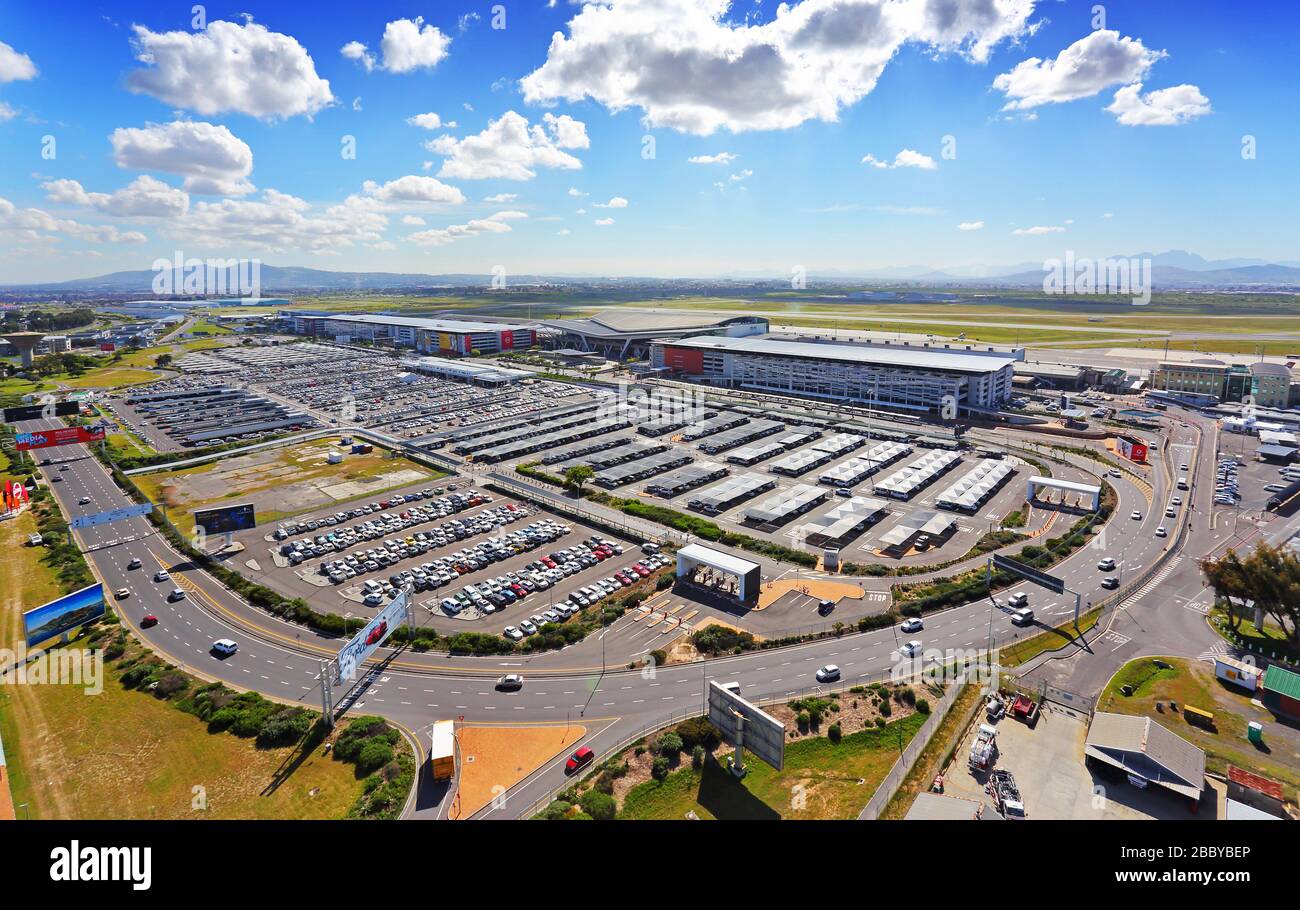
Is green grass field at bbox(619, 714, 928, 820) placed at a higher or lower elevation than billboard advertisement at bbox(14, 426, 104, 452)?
lower

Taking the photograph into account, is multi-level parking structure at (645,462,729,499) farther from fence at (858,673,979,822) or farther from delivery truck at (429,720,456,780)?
delivery truck at (429,720,456,780)

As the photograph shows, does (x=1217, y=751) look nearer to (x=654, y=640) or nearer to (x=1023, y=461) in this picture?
(x=654, y=640)

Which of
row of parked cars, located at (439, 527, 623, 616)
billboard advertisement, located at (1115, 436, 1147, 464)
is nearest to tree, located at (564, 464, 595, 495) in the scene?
row of parked cars, located at (439, 527, 623, 616)

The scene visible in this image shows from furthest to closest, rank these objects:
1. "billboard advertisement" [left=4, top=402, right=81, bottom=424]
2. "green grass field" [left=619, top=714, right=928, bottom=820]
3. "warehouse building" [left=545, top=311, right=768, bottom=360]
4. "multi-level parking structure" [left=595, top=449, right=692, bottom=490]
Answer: "warehouse building" [left=545, top=311, right=768, bottom=360], "billboard advertisement" [left=4, top=402, right=81, bottom=424], "multi-level parking structure" [left=595, top=449, right=692, bottom=490], "green grass field" [left=619, top=714, right=928, bottom=820]

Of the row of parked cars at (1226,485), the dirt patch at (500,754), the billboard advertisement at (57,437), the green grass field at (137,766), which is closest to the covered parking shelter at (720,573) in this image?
the dirt patch at (500,754)

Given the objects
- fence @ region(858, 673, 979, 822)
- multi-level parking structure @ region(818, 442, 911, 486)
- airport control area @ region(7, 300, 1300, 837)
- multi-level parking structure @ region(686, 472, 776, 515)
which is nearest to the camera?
fence @ region(858, 673, 979, 822)

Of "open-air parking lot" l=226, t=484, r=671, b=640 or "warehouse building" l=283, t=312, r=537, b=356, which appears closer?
"open-air parking lot" l=226, t=484, r=671, b=640

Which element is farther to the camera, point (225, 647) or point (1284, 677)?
point (225, 647)

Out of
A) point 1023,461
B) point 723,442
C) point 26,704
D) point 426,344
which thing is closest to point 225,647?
point 26,704
